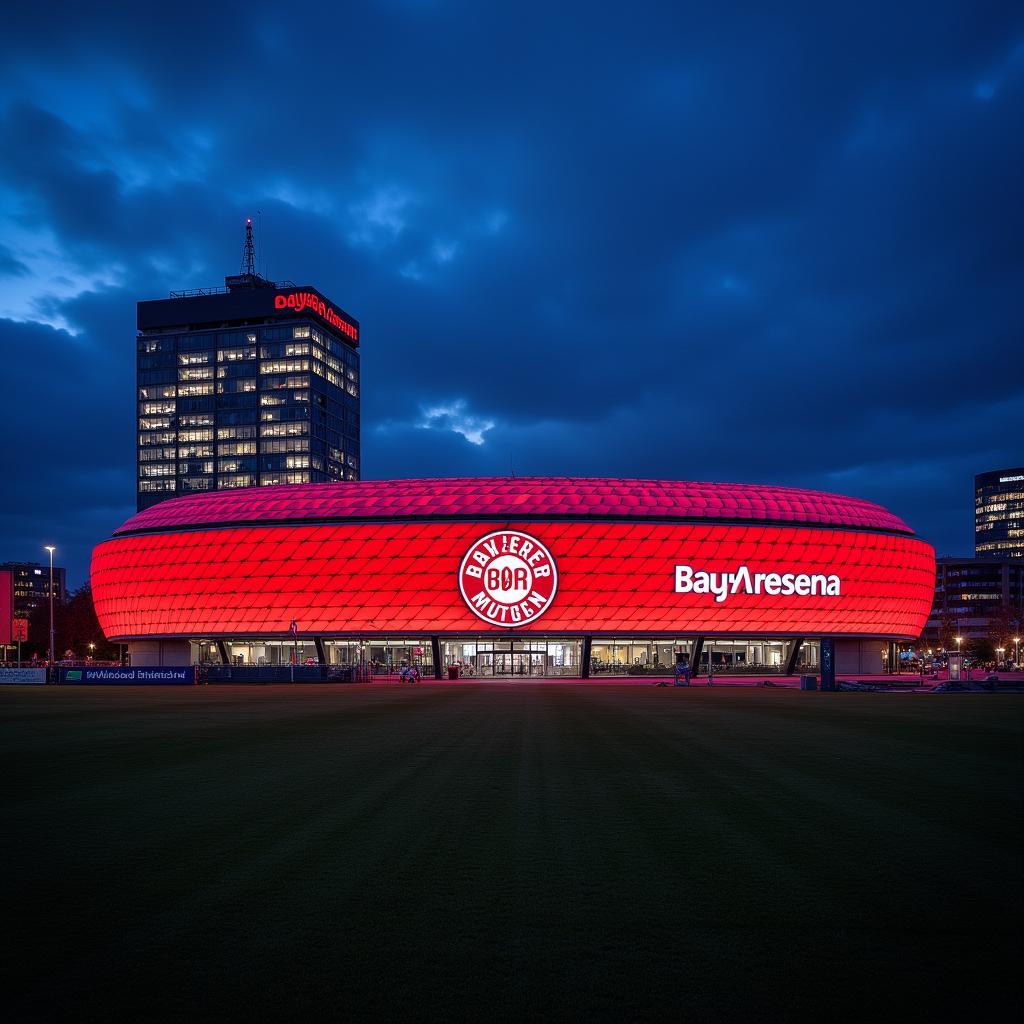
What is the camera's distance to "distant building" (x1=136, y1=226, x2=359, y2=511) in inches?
7559

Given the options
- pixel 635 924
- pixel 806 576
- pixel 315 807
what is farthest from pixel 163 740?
pixel 806 576

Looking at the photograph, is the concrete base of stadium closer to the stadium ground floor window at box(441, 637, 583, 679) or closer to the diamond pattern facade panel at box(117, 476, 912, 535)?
the stadium ground floor window at box(441, 637, 583, 679)

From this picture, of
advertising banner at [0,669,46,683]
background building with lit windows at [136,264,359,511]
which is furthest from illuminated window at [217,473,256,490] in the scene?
advertising banner at [0,669,46,683]

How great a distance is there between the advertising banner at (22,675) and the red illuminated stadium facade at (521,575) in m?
18.5

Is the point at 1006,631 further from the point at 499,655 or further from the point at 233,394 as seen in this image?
the point at 233,394

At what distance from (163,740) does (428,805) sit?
12043 mm

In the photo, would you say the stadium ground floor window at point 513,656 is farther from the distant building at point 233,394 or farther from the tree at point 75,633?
the distant building at point 233,394

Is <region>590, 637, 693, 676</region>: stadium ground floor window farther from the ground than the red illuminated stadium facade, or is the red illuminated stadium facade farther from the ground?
the red illuminated stadium facade

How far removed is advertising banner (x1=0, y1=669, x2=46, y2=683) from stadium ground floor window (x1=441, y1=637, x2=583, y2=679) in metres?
31.6

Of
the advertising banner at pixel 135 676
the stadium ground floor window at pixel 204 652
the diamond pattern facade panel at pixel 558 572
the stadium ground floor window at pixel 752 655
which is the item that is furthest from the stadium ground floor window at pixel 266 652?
the stadium ground floor window at pixel 752 655

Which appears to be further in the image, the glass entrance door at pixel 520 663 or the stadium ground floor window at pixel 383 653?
the stadium ground floor window at pixel 383 653

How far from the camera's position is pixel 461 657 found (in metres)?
81.2

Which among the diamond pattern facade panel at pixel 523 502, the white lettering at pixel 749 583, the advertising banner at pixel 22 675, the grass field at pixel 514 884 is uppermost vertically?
the diamond pattern facade panel at pixel 523 502

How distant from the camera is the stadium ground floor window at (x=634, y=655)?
81.5m
